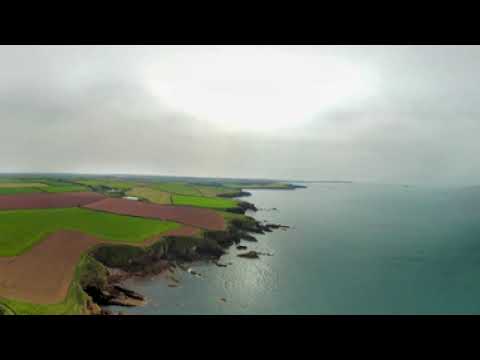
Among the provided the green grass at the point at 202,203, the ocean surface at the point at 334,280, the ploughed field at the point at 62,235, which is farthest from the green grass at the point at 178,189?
the ocean surface at the point at 334,280

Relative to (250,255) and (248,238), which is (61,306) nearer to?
(250,255)

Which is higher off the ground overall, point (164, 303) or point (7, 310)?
point (7, 310)

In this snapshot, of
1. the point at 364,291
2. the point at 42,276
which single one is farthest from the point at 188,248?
the point at 364,291

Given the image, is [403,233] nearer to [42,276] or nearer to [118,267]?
[118,267]

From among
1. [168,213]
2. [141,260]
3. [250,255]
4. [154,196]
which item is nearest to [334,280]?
[250,255]

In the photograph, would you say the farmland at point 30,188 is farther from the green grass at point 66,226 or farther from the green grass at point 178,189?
the green grass at point 66,226
